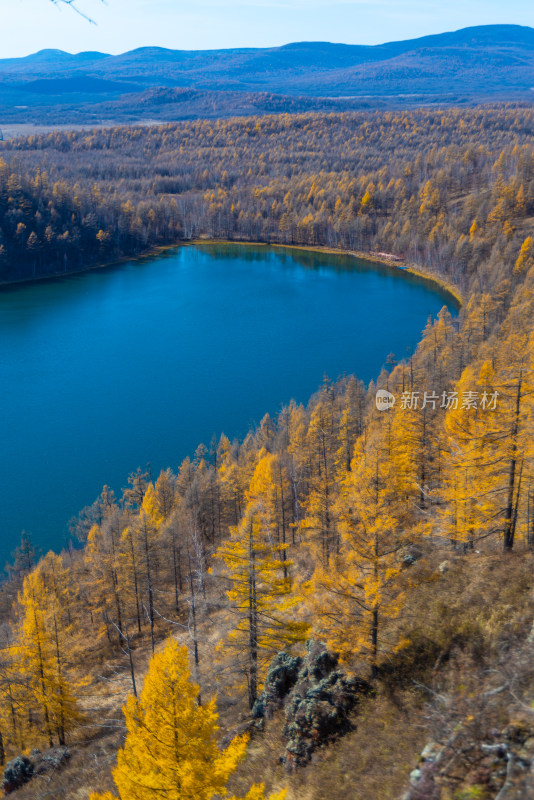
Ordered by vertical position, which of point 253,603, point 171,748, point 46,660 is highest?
point 171,748

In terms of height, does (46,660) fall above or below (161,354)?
above

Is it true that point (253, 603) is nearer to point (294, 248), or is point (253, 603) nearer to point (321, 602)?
point (321, 602)

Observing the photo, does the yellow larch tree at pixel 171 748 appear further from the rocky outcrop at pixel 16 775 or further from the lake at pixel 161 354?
the lake at pixel 161 354

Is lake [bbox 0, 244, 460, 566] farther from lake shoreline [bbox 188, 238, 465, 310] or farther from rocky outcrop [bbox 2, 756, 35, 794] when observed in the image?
rocky outcrop [bbox 2, 756, 35, 794]

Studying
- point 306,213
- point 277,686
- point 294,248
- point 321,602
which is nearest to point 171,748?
point 277,686

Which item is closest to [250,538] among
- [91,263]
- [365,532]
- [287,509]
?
[365,532]

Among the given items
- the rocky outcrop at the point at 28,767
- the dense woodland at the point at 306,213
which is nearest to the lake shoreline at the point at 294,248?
the dense woodland at the point at 306,213
